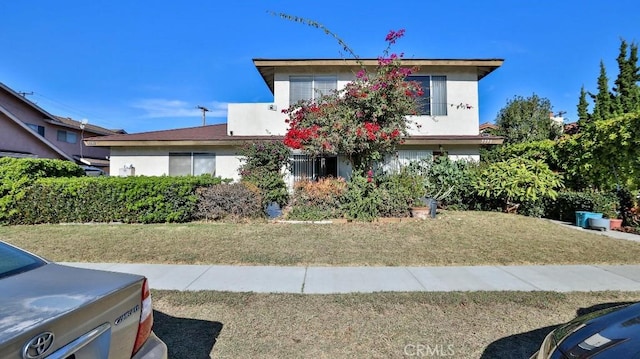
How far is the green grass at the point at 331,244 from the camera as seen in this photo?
680 cm

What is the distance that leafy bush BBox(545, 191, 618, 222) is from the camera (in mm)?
10500

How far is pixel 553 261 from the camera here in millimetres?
6676

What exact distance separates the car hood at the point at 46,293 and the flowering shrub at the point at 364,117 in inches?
336

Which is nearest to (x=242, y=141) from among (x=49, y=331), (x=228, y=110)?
(x=228, y=110)

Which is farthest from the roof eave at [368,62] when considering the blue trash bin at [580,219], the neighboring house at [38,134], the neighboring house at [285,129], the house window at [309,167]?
the neighboring house at [38,134]

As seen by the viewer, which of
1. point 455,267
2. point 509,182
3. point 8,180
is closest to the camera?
point 455,267

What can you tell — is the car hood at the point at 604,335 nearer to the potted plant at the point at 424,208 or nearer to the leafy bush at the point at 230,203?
the potted plant at the point at 424,208

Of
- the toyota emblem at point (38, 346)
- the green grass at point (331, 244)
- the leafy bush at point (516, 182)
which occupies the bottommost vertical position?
the green grass at point (331, 244)

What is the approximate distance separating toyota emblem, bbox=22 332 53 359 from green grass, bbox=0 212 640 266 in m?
4.98

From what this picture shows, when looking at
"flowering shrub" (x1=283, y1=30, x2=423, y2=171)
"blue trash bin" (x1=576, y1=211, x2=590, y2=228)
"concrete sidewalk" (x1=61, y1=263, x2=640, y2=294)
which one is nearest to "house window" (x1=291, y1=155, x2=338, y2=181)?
"flowering shrub" (x1=283, y1=30, x2=423, y2=171)

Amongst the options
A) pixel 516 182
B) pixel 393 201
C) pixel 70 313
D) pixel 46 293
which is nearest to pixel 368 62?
pixel 393 201

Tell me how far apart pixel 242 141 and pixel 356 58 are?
5558 mm

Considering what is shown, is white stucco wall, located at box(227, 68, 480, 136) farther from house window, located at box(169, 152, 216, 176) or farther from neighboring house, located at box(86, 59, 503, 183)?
house window, located at box(169, 152, 216, 176)

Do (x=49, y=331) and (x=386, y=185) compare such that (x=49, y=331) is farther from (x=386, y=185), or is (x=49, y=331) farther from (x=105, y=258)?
(x=386, y=185)
